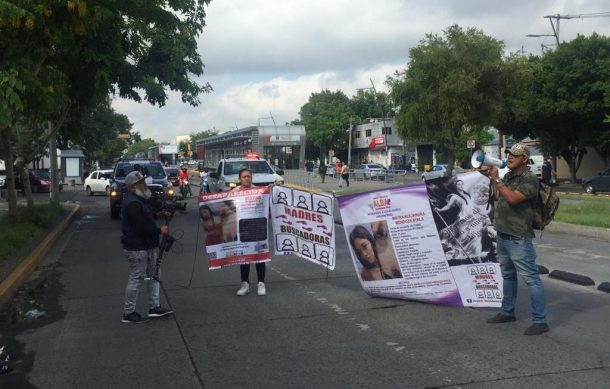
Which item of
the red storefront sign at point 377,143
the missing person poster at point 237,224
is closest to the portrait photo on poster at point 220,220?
the missing person poster at point 237,224

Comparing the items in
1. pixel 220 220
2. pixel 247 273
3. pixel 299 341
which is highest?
pixel 220 220

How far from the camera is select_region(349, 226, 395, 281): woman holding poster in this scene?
7941 millimetres

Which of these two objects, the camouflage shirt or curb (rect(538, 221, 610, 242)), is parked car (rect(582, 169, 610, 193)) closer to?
curb (rect(538, 221, 610, 242))

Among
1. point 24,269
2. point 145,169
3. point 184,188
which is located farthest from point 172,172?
point 24,269

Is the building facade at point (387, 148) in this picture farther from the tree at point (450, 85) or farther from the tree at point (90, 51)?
the tree at point (90, 51)

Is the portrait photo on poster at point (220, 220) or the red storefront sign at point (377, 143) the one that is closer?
the portrait photo on poster at point (220, 220)

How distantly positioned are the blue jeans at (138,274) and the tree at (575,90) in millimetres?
34723

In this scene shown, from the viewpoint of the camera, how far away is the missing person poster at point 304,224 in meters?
8.77

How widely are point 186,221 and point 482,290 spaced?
46.3 ft

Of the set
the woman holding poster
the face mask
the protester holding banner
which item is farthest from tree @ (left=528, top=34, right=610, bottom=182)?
the face mask

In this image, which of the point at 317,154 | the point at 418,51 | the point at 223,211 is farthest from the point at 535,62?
the point at 317,154

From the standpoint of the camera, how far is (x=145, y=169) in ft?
72.9

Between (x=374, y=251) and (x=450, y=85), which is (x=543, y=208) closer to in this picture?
(x=374, y=251)

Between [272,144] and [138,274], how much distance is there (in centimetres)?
2898
